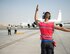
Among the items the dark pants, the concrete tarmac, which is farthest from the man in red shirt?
the concrete tarmac

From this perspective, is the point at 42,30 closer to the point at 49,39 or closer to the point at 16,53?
the point at 49,39

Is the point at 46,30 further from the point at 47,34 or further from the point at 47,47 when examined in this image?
the point at 47,47

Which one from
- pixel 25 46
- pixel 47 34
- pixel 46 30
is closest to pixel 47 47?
pixel 47 34

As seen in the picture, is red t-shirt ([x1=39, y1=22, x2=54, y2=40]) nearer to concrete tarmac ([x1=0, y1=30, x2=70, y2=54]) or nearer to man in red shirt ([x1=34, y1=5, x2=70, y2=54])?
man in red shirt ([x1=34, y1=5, x2=70, y2=54])

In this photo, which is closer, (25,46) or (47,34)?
(47,34)

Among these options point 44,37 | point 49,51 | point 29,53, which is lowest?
point 29,53

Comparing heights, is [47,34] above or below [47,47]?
above

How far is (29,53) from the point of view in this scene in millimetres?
11602

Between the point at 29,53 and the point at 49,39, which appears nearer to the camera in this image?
the point at 49,39

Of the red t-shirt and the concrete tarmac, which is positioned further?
the concrete tarmac

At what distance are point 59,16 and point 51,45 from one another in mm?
116662

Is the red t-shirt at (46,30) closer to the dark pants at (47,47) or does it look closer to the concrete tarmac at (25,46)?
the dark pants at (47,47)

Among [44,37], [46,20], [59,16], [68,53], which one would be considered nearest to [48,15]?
[46,20]

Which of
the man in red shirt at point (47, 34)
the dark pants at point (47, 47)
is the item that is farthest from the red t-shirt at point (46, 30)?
the dark pants at point (47, 47)
